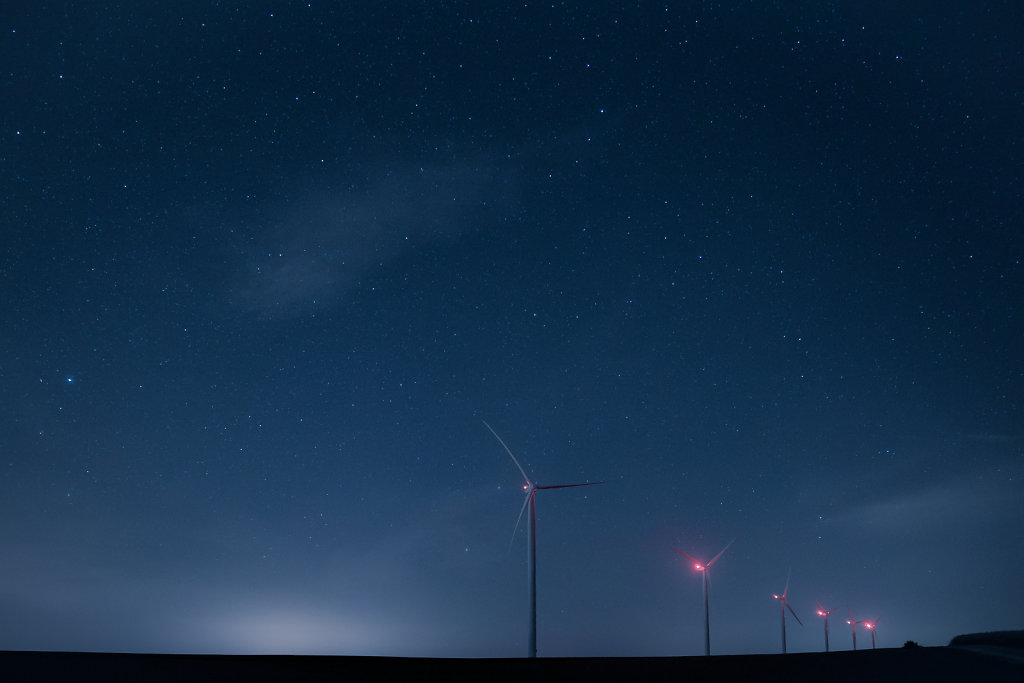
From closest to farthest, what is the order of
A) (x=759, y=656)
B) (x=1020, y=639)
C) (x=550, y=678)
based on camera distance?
(x=550, y=678)
(x=759, y=656)
(x=1020, y=639)

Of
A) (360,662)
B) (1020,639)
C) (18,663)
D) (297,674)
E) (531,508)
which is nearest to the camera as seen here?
(18,663)

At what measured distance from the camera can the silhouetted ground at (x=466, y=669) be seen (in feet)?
16.8

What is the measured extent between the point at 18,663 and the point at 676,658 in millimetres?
6470

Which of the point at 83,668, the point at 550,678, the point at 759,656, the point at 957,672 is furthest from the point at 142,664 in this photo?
the point at 957,672

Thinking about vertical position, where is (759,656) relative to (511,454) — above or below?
below

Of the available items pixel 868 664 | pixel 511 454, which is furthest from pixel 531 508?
pixel 868 664

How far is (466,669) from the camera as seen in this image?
260 inches

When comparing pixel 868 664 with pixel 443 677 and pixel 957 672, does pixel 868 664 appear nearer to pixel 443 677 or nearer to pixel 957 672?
pixel 957 672

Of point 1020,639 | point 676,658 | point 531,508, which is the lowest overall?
point 1020,639

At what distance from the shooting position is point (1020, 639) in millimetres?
24812

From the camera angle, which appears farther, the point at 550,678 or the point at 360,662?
the point at 550,678

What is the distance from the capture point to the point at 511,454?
38.0m

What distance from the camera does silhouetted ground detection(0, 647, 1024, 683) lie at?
5.12 metres

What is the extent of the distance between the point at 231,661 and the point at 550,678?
9.36ft
